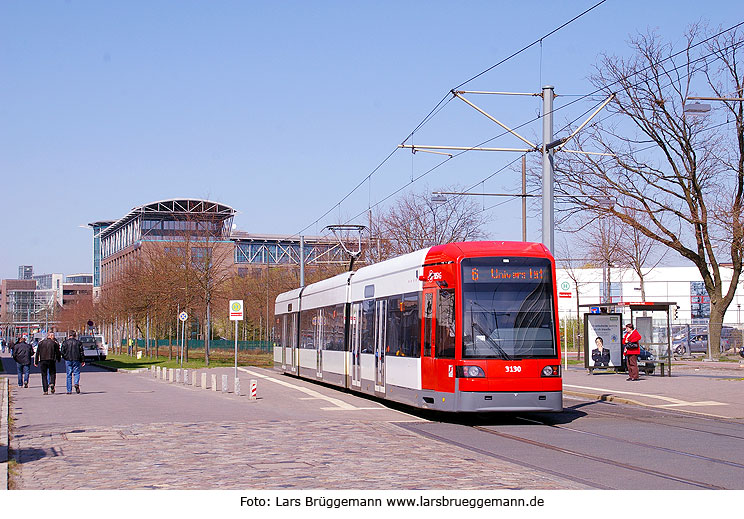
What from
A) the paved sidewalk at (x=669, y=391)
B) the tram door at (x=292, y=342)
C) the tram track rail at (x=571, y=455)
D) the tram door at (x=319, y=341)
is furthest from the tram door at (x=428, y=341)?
the tram door at (x=292, y=342)

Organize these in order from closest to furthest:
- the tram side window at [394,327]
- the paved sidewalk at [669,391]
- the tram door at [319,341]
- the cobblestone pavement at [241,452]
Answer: the cobblestone pavement at [241,452] → the tram side window at [394,327] → the paved sidewalk at [669,391] → the tram door at [319,341]

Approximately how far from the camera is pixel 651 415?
19.5 meters

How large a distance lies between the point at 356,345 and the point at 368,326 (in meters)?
1.28

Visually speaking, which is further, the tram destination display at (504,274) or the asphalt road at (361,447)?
the tram destination display at (504,274)

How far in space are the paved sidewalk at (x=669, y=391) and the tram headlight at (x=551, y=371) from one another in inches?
162

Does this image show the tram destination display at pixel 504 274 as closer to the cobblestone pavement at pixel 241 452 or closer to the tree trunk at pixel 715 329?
the cobblestone pavement at pixel 241 452

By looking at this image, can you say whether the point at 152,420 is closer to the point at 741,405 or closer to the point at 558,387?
the point at 558,387

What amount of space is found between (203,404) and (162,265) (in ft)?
113

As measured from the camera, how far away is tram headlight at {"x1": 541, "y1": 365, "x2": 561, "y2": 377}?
55.6 feet

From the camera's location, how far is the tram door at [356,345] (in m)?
23.4

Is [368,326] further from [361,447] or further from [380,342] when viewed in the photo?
[361,447]

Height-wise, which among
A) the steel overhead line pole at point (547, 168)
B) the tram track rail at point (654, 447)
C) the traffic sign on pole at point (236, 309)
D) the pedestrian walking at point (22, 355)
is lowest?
the tram track rail at point (654, 447)

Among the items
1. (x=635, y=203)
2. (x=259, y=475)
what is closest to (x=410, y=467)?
(x=259, y=475)
